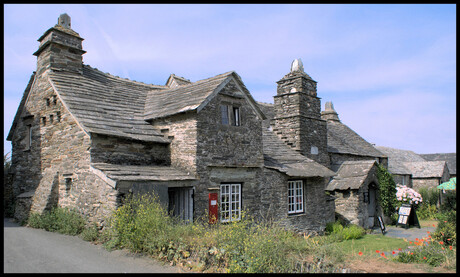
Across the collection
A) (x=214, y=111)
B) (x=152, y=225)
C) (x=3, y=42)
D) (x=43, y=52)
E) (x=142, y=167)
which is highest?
(x=43, y=52)

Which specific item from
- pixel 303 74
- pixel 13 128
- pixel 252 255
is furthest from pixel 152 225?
pixel 303 74

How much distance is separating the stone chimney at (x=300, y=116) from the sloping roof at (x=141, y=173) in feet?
28.5

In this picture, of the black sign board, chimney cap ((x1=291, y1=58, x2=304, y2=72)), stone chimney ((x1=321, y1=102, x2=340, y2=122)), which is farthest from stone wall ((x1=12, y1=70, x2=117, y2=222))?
stone chimney ((x1=321, y1=102, x2=340, y2=122))

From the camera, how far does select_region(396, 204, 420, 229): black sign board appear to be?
19500mm

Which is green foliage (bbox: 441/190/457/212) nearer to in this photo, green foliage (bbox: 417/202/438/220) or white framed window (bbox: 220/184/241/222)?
green foliage (bbox: 417/202/438/220)

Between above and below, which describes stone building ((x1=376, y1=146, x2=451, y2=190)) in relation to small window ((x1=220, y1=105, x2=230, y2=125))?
below

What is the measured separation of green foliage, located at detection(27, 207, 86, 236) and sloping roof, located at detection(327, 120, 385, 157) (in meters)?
14.8

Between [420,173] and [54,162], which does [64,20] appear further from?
[420,173]

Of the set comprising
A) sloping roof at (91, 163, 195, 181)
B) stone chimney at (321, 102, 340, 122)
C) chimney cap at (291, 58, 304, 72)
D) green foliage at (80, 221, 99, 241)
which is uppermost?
chimney cap at (291, 58, 304, 72)

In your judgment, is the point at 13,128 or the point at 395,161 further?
the point at 395,161

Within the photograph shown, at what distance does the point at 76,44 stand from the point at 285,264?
12923 millimetres

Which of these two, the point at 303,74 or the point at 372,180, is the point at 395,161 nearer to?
the point at 372,180

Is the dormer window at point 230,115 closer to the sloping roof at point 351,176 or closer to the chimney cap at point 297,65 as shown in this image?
the chimney cap at point 297,65

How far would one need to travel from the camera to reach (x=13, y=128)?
54.3 ft
